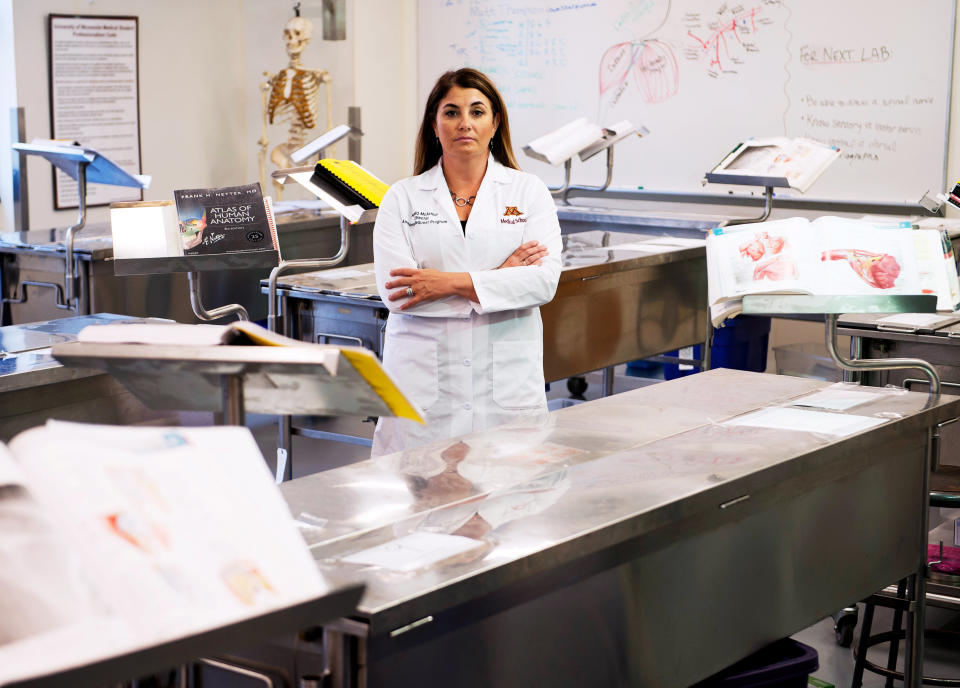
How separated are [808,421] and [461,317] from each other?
0.88m

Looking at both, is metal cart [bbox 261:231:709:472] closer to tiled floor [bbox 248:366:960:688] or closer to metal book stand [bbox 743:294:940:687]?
tiled floor [bbox 248:366:960:688]

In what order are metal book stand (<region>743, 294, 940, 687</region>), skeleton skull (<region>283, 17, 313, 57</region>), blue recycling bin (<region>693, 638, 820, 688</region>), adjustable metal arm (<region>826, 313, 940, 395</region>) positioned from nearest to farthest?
blue recycling bin (<region>693, 638, 820, 688</region>) < metal book stand (<region>743, 294, 940, 687</region>) < adjustable metal arm (<region>826, 313, 940, 395</region>) < skeleton skull (<region>283, 17, 313, 57</region>)

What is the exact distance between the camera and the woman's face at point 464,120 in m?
2.81

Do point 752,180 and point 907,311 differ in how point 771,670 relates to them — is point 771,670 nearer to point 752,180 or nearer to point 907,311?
point 907,311

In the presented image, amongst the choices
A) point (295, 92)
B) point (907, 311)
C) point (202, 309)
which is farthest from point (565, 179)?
point (907, 311)

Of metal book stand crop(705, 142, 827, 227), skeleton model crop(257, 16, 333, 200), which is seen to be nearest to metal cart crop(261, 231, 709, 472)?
metal book stand crop(705, 142, 827, 227)

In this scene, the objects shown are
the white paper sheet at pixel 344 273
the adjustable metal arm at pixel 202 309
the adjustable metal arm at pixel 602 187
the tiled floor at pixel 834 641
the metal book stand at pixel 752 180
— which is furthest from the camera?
the adjustable metal arm at pixel 602 187

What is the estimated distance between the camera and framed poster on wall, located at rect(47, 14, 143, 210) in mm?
6699

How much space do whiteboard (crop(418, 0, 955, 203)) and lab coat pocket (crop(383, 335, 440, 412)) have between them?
3788mm

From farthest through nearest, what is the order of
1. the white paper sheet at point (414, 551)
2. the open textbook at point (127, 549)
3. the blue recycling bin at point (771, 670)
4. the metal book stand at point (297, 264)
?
the metal book stand at point (297, 264) < the blue recycling bin at point (771, 670) < the white paper sheet at point (414, 551) < the open textbook at point (127, 549)

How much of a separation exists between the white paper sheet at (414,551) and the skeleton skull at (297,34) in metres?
5.99

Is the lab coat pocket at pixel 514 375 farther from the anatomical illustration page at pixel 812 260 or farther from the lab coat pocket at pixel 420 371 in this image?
the anatomical illustration page at pixel 812 260

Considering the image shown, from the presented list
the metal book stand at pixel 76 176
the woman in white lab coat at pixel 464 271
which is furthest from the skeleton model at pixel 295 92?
the woman in white lab coat at pixel 464 271

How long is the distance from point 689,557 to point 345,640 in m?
0.73
